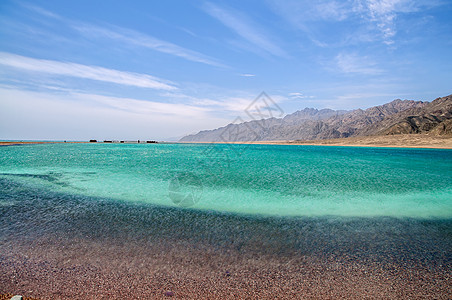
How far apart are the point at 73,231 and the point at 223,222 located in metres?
4.46

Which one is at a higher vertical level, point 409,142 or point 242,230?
point 242,230

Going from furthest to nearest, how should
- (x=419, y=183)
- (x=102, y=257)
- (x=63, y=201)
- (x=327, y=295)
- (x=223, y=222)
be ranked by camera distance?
(x=419, y=183) → (x=63, y=201) → (x=223, y=222) → (x=102, y=257) → (x=327, y=295)

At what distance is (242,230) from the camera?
23.0 ft

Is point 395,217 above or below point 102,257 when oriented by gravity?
below

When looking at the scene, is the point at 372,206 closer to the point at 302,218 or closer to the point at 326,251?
the point at 302,218

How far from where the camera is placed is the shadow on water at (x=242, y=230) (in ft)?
18.8

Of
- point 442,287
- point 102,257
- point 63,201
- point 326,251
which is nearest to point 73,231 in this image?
point 102,257

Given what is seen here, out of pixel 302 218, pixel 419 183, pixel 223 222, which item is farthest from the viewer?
pixel 419 183

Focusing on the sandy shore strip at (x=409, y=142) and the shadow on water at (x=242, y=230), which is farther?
the sandy shore strip at (x=409, y=142)

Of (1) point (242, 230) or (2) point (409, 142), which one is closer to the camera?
(1) point (242, 230)

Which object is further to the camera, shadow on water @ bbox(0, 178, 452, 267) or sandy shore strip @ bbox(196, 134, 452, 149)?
sandy shore strip @ bbox(196, 134, 452, 149)

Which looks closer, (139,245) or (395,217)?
(139,245)

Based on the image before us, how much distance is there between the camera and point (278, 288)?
163 inches

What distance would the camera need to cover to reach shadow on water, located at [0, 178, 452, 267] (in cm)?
572
